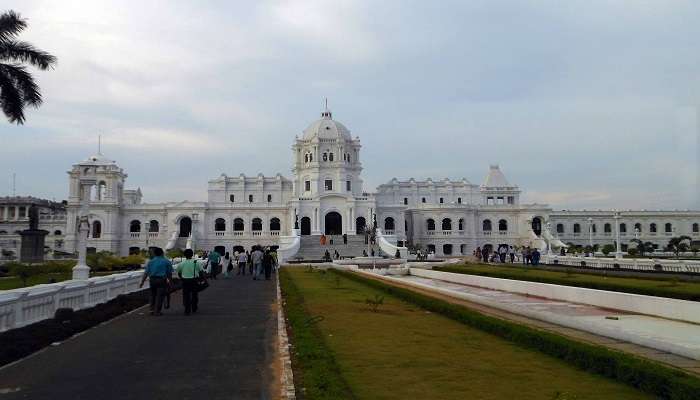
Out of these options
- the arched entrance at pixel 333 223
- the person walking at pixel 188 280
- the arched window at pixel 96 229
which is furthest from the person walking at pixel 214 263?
the arched window at pixel 96 229

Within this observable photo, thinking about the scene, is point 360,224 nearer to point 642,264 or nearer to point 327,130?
point 327,130

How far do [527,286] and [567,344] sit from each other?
13.2 meters

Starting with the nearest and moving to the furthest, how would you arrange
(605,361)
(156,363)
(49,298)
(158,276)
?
(605,361), (156,363), (49,298), (158,276)

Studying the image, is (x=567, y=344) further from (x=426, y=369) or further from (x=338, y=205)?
(x=338, y=205)

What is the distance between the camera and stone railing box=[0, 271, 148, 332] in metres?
13.0

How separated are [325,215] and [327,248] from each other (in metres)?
10.9

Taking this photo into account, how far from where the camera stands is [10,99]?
79.8ft

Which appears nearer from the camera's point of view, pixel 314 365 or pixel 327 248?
pixel 314 365

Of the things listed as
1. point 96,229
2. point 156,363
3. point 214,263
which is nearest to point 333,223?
point 96,229

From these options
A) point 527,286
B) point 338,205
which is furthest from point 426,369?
point 338,205

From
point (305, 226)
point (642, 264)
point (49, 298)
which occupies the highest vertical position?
point (305, 226)

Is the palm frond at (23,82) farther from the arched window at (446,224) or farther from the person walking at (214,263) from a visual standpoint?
the arched window at (446,224)

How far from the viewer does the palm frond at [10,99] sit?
2420cm

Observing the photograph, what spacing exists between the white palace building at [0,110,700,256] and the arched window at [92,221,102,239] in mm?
142
